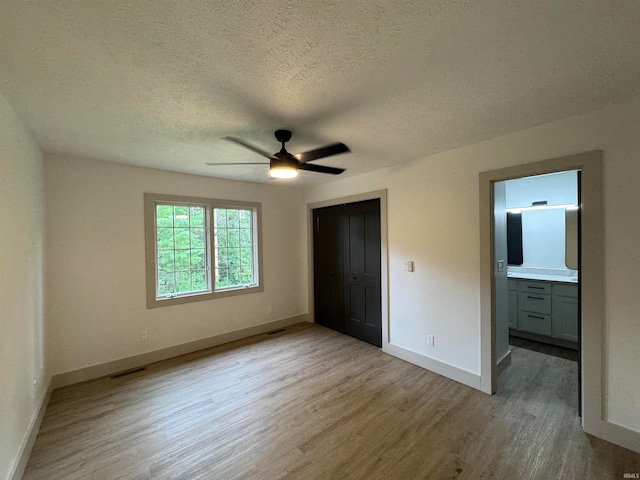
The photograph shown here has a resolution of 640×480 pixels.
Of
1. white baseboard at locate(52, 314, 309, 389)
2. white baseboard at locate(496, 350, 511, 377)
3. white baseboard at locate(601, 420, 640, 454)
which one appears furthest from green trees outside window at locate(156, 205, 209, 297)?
white baseboard at locate(601, 420, 640, 454)

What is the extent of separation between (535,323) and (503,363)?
48.5 inches

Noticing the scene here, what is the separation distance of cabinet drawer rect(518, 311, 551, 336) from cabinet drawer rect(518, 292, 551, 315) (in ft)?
0.22

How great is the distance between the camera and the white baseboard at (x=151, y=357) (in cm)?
279

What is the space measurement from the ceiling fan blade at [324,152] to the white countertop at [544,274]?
352 centimetres

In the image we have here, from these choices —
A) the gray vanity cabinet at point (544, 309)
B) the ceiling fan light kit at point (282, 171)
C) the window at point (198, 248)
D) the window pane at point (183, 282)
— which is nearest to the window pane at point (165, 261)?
the window at point (198, 248)

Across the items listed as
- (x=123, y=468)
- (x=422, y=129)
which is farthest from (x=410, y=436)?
(x=422, y=129)

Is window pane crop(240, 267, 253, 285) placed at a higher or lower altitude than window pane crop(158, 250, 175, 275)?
lower

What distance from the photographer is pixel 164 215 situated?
11.5 ft

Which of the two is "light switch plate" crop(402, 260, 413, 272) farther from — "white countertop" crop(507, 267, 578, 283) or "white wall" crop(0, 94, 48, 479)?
"white wall" crop(0, 94, 48, 479)

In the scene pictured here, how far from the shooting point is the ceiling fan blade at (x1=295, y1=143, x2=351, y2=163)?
6.53 feet

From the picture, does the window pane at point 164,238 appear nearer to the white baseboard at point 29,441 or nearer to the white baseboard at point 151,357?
the white baseboard at point 151,357

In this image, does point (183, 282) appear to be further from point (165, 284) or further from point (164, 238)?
point (164, 238)

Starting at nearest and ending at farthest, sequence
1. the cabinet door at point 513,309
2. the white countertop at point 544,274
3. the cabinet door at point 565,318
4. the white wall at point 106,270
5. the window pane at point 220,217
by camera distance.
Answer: the white wall at point 106,270
the cabinet door at point 565,318
the white countertop at point 544,274
the cabinet door at point 513,309
the window pane at point 220,217

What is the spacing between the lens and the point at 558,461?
1733mm
